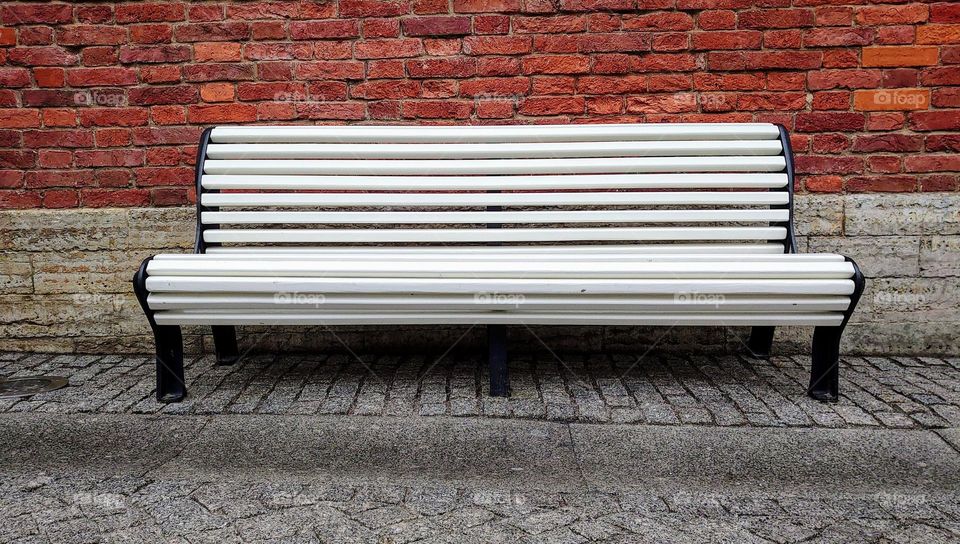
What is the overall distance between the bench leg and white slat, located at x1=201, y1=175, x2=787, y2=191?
74cm

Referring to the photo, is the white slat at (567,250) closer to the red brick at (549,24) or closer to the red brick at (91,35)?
the red brick at (549,24)

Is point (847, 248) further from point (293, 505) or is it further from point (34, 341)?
point (34, 341)

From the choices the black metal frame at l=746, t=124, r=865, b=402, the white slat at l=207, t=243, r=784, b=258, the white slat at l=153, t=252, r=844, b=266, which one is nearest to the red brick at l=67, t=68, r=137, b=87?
the white slat at l=207, t=243, r=784, b=258

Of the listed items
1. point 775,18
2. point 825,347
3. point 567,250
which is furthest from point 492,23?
point 825,347

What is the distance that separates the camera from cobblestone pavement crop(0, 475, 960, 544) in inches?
74.1

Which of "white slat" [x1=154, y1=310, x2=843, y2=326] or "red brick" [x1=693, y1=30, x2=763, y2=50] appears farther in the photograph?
"red brick" [x1=693, y1=30, x2=763, y2=50]

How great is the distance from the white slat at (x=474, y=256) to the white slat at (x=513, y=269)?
48 millimetres

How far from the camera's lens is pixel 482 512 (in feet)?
6.60

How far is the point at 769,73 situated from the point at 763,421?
1862 millimetres

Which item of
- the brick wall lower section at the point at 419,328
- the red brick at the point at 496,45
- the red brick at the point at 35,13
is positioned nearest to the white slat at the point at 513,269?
the brick wall lower section at the point at 419,328

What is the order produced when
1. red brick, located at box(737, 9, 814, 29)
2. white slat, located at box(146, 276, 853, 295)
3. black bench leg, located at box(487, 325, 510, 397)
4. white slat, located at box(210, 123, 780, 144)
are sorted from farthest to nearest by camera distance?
red brick, located at box(737, 9, 814, 29) → white slat, located at box(210, 123, 780, 144) → black bench leg, located at box(487, 325, 510, 397) → white slat, located at box(146, 276, 853, 295)

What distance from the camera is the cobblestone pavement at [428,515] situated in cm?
188

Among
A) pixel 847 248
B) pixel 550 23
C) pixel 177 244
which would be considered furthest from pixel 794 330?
pixel 177 244

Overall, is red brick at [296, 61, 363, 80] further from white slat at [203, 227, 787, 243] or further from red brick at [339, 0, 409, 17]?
white slat at [203, 227, 787, 243]
